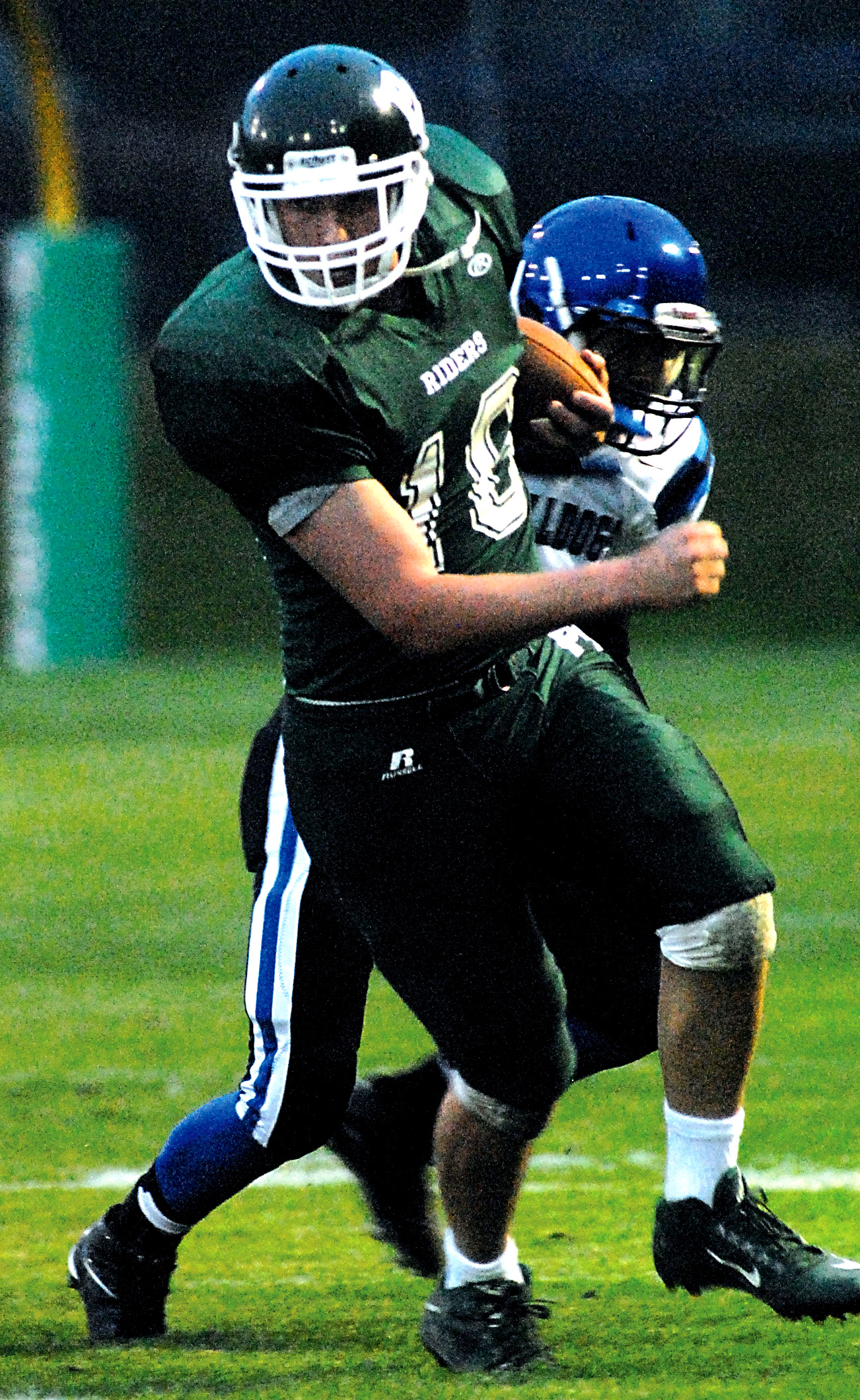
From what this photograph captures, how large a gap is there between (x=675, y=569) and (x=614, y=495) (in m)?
0.79

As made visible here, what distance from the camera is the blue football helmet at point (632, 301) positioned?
12.7ft

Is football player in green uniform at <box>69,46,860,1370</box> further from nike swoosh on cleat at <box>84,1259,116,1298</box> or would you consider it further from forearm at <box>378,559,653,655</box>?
nike swoosh on cleat at <box>84,1259,116,1298</box>

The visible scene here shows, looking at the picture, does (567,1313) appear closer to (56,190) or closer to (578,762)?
(578,762)

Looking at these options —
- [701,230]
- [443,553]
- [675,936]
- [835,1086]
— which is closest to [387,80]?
[443,553]

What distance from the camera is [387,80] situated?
326 cm

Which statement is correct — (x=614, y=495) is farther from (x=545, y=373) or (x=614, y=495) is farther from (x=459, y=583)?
(x=459, y=583)

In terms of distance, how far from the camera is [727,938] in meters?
3.20

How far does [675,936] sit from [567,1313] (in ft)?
2.45

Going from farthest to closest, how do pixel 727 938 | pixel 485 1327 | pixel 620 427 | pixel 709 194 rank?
pixel 709 194
pixel 620 427
pixel 485 1327
pixel 727 938

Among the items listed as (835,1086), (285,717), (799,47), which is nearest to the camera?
(285,717)

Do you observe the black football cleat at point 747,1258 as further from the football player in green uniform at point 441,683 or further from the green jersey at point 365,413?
the green jersey at point 365,413

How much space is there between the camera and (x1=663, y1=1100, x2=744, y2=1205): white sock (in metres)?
3.28

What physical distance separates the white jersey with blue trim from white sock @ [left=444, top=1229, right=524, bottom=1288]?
1.04 m

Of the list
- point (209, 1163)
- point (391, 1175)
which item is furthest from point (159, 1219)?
point (391, 1175)
